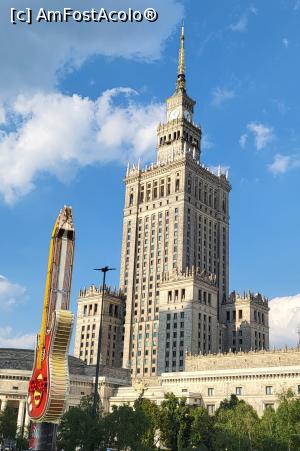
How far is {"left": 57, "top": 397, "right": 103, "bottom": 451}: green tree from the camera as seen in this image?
75500mm

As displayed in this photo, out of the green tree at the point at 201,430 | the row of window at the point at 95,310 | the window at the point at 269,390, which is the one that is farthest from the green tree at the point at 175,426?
the row of window at the point at 95,310

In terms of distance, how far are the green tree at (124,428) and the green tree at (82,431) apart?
4.79 ft

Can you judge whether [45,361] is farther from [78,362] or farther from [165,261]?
[165,261]

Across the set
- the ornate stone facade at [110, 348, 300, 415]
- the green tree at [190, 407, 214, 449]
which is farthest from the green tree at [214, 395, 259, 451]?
the ornate stone facade at [110, 348, 300, 415]

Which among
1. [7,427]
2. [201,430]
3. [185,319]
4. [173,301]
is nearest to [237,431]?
[201,430]

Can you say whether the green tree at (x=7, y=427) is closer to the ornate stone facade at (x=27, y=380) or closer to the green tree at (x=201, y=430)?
the ornate stone facade at (x=27, y=380)

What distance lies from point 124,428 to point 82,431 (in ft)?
19.8

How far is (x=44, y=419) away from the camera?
56.5 metres

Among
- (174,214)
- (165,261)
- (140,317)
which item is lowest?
(140,317)

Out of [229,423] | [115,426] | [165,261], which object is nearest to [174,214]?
[165,261]

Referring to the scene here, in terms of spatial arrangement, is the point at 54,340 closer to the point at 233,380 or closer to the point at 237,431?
the point at 237,431

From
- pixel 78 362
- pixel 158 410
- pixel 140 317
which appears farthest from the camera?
pixel 140 317

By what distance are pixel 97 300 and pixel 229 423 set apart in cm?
10922

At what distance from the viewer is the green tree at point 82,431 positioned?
7550 centimetres
